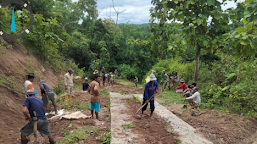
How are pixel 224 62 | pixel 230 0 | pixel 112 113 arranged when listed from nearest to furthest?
pixel 112 113 → pixel 230 0 → pixel 224 62

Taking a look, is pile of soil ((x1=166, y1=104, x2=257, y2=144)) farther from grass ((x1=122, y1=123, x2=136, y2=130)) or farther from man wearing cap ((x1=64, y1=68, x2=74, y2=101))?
man wearing cap ((x1=64, y1=68, x2=74, y2=101))

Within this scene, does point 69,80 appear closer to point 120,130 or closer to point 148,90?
point 148,90

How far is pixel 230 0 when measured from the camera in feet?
31.1

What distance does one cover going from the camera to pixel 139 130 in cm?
572

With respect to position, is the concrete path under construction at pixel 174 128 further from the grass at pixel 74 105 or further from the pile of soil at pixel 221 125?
the grass at pixel 74 105

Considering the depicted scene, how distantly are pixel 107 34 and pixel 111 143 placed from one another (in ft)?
75.0

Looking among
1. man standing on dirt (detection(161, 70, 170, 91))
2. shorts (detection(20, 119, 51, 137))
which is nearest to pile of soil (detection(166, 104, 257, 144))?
shorts (detection(20, 119, 51, 137))

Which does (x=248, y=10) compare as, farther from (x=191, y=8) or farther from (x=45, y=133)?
(x=191, y=8)

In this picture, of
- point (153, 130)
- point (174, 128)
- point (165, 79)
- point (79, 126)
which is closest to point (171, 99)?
point (165, 79)

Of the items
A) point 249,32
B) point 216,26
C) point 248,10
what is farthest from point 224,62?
point 248,10

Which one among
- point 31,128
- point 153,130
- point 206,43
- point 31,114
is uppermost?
point 206,43

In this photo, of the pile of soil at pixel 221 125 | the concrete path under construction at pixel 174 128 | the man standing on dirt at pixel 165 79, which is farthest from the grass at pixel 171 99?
the concrete path under construction at pixel 174 128

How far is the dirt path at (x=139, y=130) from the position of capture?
16.7 feet

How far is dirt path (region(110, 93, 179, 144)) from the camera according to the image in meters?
5.08
